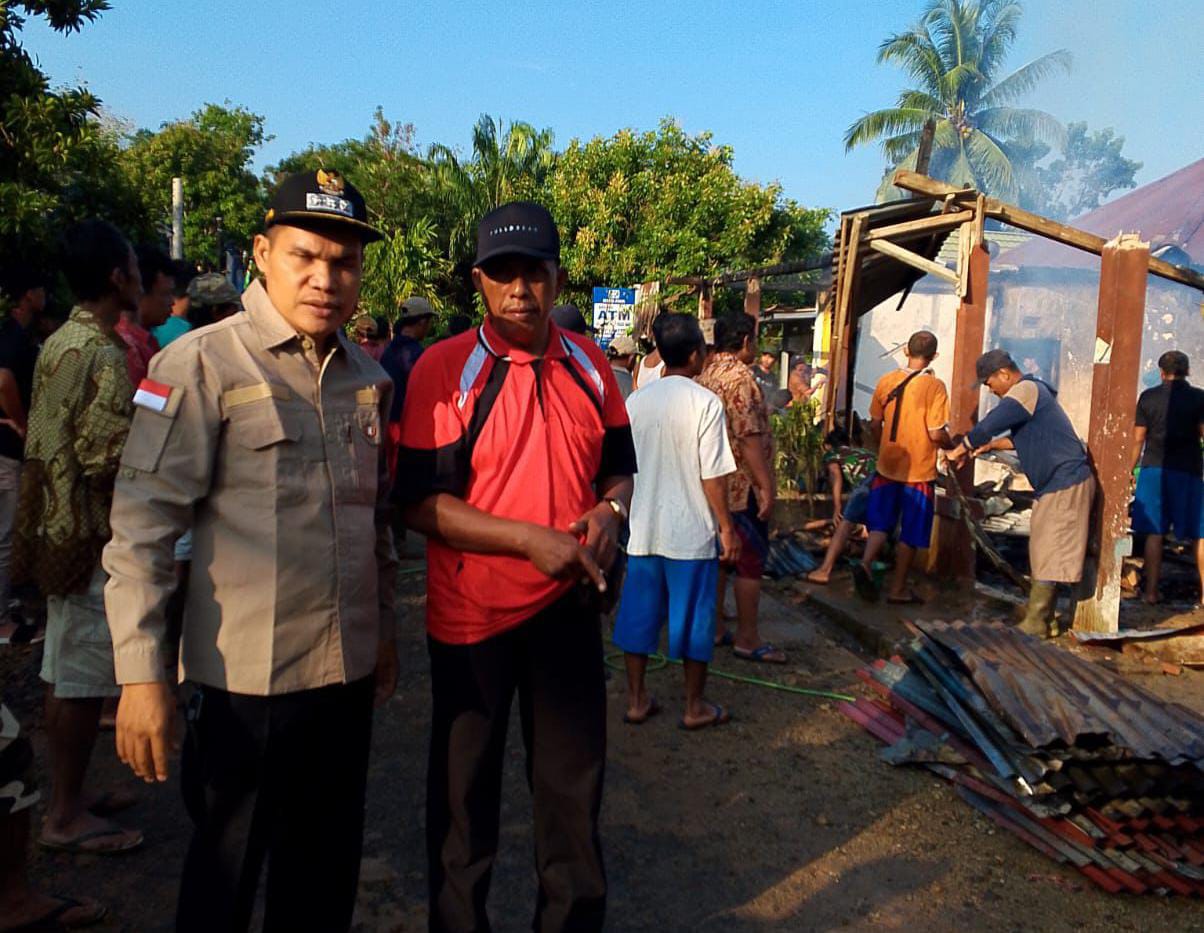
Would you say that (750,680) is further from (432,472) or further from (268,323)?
(268,323)

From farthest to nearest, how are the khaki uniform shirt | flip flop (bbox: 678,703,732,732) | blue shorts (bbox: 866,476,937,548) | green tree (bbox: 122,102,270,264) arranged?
green tree (bbox: 122,102,270,264)
blue shorts (bbox: 866,476,937,548)
flip flop (bbox: 678,703,732,732)
the khaki uniform shirt

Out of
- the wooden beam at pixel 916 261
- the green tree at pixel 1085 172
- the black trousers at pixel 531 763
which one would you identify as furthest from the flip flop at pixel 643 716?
the green tree at pixel 1085 172

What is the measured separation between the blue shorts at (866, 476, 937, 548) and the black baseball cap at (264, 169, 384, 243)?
596cm

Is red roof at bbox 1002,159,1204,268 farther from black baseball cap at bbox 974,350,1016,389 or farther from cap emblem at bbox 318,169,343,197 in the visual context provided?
cap emblem at bbox 318,169,343,197

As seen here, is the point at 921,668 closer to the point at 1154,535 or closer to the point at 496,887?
the point at 496,887

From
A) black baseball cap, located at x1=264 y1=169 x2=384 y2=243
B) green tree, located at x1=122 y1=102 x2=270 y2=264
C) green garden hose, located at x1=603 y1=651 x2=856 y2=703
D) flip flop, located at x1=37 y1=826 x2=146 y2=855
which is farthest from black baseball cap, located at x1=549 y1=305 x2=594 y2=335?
green tree, located at x1=122 y1=102 x2=270 y2=264

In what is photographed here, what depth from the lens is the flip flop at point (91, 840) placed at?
11.4 feet

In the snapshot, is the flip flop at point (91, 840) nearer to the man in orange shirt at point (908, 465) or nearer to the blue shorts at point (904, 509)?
the man in orange shirt at point (908, 465)

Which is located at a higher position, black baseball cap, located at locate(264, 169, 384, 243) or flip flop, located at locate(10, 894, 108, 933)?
black baseball cap, located at locate(264, 169, 384, 243)

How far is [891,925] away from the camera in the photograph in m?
3.39

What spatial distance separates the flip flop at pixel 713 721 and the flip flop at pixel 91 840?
8.68 feet

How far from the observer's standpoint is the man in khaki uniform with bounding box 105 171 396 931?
6.82ft

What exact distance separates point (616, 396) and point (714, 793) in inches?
90.5

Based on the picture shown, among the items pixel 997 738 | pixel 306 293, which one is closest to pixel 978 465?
pixel 997 738
